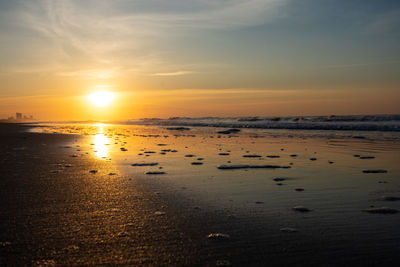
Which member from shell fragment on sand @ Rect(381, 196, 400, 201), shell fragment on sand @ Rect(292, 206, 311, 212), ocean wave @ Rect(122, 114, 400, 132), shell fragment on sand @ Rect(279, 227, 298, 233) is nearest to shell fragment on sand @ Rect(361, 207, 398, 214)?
shell fragment on sand @ Rect(381, 196, 400, 201)

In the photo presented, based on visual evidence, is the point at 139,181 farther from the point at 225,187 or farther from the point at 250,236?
the point at 250,236

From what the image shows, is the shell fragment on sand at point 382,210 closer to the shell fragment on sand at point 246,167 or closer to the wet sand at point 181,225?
the wet sand at point 181,225

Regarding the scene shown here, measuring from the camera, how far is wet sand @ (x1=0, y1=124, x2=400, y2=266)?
341 centimetres

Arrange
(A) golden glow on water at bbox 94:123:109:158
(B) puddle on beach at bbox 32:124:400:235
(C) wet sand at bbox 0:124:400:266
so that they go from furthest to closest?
(A) golden glow on water at bbox 94:123:109:158, (B) puddle on beach at bbox 32:124:400:235, (C) wet sand at bbox 0:124:400:266

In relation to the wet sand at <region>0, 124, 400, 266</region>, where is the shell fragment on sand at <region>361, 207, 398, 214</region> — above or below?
above

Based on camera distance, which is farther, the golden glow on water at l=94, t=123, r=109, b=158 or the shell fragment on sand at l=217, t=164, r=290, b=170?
the golden glow on water at l=94, t=123, r=109, b=158

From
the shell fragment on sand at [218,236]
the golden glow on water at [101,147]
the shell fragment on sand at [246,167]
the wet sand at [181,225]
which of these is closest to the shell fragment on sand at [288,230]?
the wet sand at [181,225]

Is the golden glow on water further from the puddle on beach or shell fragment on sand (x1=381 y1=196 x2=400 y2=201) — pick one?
shell fragment on sand (x1=381 y1=196 x2=400 y2=201)

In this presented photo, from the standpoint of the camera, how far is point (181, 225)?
4375 millimetres

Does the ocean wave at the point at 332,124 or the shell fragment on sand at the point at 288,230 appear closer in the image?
the shell fragment on sand at the point at 288,230

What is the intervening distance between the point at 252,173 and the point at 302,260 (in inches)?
194

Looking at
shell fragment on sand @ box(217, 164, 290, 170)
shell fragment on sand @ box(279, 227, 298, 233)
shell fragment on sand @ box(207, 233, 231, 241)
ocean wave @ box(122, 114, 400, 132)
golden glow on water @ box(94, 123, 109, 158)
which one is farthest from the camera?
ocean wave @ box(122, 114, 400, 132)

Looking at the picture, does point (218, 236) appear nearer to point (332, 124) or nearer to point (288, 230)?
point (288, 230)

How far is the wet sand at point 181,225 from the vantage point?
3.41 metres
